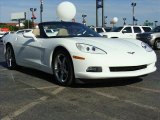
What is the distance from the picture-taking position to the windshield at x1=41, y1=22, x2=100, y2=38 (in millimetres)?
7820

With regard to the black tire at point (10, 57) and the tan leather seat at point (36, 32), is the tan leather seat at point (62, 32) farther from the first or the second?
the black tire at point (10, 57)

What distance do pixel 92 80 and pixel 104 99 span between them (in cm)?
93

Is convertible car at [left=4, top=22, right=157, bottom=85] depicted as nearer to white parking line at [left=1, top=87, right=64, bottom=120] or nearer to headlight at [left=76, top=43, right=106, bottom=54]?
headlight at [left=76, top=43, right=106, bottom=54]

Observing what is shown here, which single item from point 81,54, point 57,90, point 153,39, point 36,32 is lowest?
point 57,90

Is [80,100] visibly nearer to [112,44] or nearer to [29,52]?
[112,44]

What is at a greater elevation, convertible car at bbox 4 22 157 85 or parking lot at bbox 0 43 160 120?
convertible car at bbox 4 22 157 85

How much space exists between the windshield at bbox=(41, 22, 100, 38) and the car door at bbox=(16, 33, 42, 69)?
326 mm

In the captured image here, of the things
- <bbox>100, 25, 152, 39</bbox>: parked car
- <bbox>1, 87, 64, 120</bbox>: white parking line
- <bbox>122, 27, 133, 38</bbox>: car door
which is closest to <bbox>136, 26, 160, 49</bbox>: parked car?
<bbox>100, 25, 152, 39</bbox>: parked car

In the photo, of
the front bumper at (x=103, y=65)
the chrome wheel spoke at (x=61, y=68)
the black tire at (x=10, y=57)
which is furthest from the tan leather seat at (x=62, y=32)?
the black tire at (x=10, y=57)

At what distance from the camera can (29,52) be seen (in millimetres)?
8352

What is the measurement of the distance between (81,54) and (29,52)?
7.18ft

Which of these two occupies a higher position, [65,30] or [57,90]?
[65,30]

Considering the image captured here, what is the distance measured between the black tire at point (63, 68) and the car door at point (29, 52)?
28.1 inches

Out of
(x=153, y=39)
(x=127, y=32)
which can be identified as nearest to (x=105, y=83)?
(x=153, y=39)
